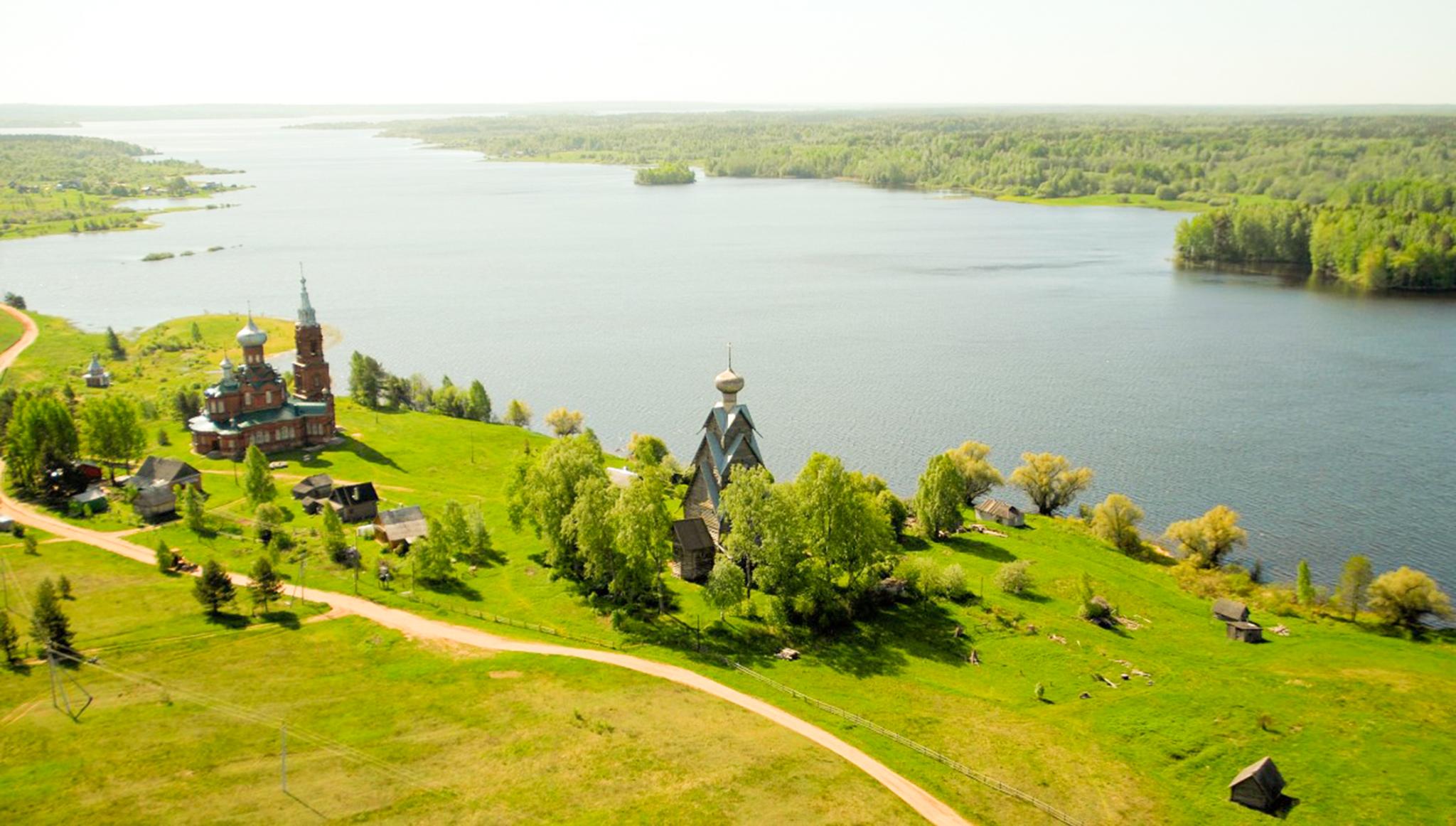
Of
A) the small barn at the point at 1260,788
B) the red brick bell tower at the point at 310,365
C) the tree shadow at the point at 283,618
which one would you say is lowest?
the small barn at the point at 1260,788

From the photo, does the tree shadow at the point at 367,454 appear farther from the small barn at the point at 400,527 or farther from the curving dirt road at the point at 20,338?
the curving dirt road at the point at 20,338

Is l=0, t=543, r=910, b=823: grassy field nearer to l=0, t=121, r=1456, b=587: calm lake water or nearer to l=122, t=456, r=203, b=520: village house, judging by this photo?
l=122, t=456, r=203, b=520: village house

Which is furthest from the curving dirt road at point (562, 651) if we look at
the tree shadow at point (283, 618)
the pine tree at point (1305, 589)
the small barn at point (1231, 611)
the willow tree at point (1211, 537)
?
the willow tree at point (1211, 537)

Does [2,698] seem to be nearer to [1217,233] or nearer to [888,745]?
[888,745]

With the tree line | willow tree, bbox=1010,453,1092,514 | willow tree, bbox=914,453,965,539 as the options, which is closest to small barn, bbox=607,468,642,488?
willow tree, bbox=914,453,965,539

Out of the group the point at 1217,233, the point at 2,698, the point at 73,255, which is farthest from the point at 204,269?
the point at 1217,233
